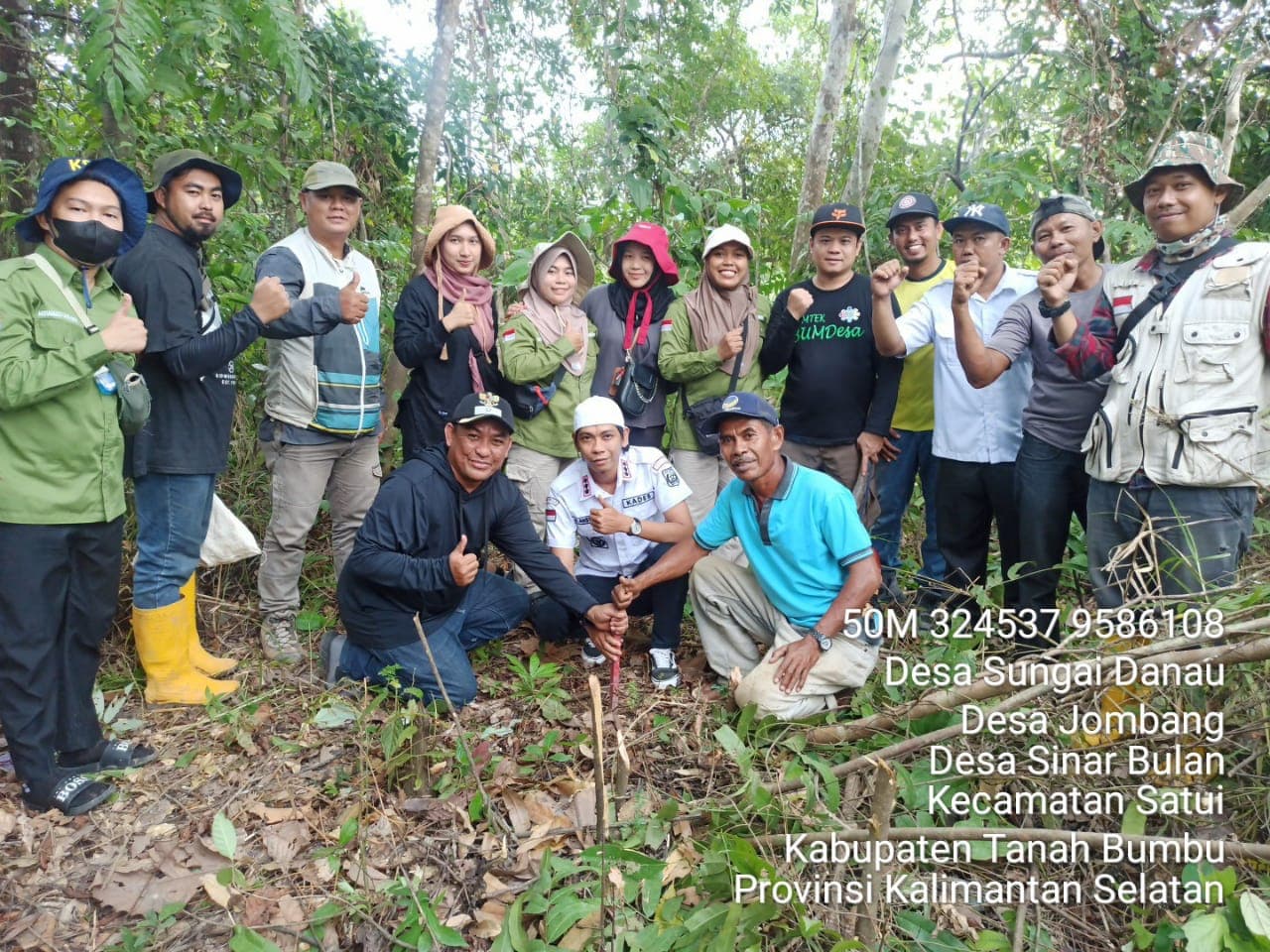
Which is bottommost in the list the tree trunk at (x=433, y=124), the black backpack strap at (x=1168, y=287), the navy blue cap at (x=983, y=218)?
the black backpack strap at (x=1168, y=287)

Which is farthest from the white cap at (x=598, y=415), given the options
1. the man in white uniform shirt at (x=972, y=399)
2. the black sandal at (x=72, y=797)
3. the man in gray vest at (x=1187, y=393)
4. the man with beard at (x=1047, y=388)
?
the black sandal at (x=72, y=797)

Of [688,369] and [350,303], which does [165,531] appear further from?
[688,369]

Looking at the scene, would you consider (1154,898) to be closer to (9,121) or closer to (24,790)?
(24,790)

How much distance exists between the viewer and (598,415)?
4.09m

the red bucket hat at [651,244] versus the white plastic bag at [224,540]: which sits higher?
the red bucket hat at [651,244]

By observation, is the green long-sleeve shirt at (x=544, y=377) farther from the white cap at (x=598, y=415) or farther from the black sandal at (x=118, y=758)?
the black sandal at (x=118, y=758)

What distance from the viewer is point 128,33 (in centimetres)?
324

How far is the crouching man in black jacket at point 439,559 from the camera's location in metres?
3.67

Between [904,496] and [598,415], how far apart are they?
1.87m

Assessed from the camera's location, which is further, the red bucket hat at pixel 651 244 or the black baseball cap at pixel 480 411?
the red bucket hat at pixel 651 244

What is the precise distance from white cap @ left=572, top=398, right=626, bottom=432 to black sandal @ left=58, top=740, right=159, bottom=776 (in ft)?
7.70

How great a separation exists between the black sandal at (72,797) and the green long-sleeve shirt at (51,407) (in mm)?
1005

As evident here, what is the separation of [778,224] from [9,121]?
20.4 ft

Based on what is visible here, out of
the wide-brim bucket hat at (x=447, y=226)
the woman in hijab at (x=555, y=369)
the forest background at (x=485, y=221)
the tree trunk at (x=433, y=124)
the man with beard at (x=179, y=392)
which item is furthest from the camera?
the tree trunk at (x=433, y=124)
